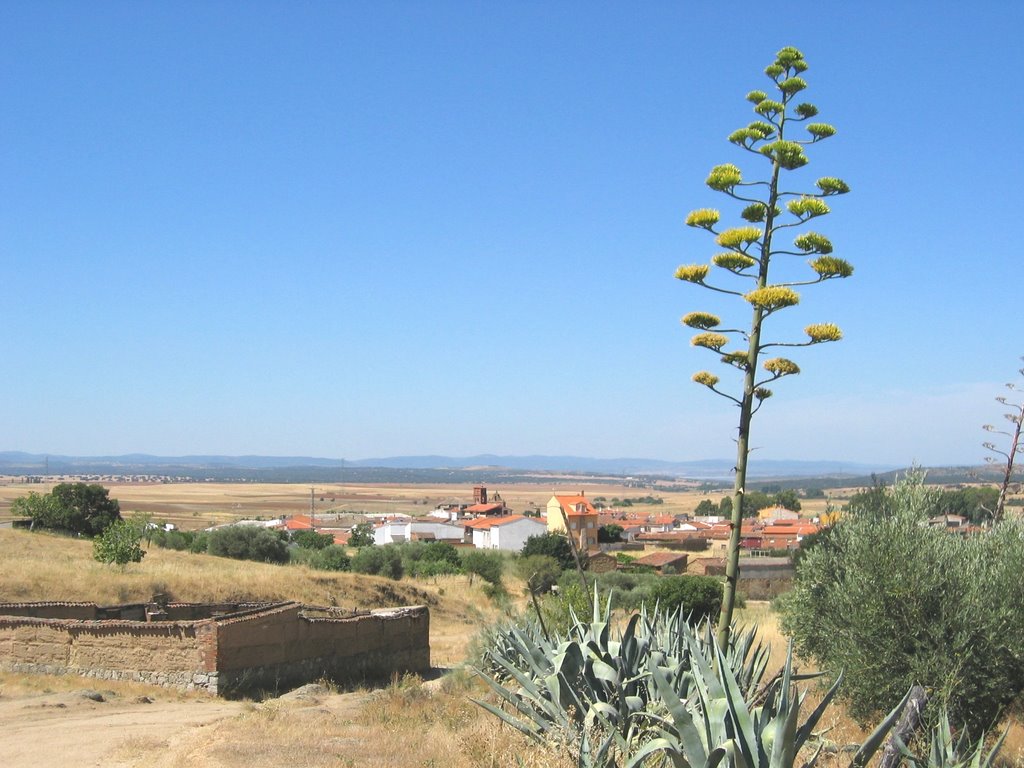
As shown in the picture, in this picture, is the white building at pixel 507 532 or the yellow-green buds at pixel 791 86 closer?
the yellow-green buds at pixel 791 86

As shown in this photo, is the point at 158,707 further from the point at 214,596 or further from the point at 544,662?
the point at 214,596

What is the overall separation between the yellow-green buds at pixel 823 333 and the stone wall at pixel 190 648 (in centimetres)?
1294

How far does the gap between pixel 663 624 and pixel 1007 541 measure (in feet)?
16.1

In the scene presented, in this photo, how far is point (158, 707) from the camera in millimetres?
16484

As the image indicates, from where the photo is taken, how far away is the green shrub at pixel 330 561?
→ 46.6 meters

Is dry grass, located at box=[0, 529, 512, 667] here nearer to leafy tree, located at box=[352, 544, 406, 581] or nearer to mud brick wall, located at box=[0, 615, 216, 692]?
leafy tree, located at box=[352, 544, 406, 581]

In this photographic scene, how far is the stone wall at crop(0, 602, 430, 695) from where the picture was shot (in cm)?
1806

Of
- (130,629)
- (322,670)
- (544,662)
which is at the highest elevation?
(544,662)

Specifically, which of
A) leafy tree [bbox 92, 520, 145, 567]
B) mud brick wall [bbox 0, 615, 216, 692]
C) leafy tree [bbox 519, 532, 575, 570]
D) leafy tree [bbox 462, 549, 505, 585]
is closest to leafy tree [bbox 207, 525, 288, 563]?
leafy tree [bbox 462, 549, 505, 585]

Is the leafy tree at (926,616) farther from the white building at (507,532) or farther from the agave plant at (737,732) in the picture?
the white building at (507,532)

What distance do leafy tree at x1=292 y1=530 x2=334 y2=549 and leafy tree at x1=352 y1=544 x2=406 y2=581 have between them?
485 inches

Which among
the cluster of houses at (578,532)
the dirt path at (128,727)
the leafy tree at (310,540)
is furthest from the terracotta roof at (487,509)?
the dirt path at (128,727)

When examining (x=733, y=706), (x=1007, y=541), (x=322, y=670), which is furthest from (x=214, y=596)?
(x=733, y=706)

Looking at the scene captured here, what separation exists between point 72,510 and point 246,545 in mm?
13107
